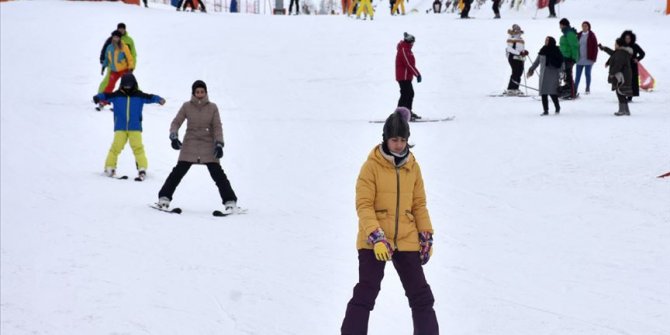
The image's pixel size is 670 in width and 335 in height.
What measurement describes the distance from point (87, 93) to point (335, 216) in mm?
10740

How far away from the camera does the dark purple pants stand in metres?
4.50

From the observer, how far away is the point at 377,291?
179 inches

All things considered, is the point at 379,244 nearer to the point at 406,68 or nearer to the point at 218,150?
the point at 218,150

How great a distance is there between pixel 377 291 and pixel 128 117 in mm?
6409

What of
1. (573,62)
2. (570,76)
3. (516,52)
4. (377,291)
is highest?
(516,52)

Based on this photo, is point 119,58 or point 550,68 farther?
point 119,58

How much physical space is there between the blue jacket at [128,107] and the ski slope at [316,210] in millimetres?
648

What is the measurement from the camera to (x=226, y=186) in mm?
8641

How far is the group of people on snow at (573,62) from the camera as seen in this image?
1410cm

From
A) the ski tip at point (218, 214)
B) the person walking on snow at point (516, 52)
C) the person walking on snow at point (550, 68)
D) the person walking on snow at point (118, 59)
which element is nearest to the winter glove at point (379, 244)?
the ski tip at point (218, 214)

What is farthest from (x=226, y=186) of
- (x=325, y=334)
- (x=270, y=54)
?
(x=270, y=54)

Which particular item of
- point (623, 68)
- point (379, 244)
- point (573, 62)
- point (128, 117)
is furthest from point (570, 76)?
point (379, 244)

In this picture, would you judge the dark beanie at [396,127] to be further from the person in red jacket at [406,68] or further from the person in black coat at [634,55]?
the person in black coat at [634,55]

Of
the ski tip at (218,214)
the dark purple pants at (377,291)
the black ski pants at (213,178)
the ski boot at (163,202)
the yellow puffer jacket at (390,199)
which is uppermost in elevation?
the yellow puffer jacket at (390,199)
